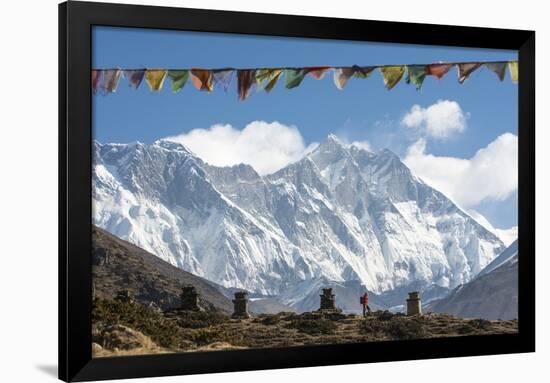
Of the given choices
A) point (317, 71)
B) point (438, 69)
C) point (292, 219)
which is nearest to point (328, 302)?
point (292, 219)

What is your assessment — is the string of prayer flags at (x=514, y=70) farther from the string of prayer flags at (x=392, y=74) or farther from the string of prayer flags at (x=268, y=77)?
the string of prayer flags at (x=268, y=77)

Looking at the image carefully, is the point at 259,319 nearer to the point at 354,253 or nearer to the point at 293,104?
the point at 354,253

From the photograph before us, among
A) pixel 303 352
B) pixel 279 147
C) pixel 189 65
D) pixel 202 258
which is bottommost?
pixel 303 352

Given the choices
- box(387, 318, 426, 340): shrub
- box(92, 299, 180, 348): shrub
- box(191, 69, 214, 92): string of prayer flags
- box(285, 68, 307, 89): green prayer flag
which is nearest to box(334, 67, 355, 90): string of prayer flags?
box(285, 68, 307, 89): green prayer flag

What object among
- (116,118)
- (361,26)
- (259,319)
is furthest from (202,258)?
(361,26)

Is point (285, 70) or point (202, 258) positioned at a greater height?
point (285, 70)

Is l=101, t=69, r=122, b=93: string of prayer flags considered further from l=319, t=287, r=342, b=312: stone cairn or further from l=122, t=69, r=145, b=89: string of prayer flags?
l=319, t=287, r=342, b=312: stone cairn

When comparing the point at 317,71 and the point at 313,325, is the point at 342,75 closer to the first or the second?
the point at 317,71
